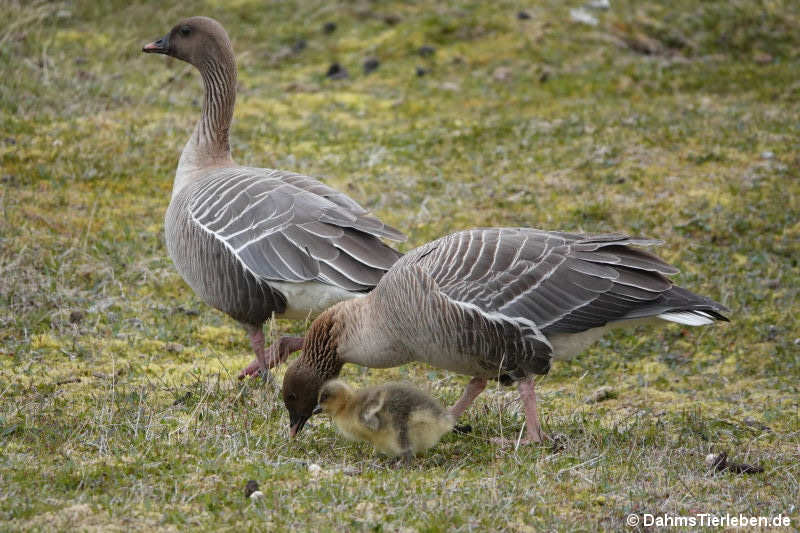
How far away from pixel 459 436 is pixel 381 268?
121 cm

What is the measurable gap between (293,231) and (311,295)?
1.46 feet

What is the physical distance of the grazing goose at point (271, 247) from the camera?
605 centimetres

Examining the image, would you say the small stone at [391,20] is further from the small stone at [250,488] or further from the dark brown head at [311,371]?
the small stone at [250,488]

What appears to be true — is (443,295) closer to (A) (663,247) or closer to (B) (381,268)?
(B) (381,268)

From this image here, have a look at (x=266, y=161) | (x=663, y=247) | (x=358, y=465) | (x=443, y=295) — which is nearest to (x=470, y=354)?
(x=443, y=295)

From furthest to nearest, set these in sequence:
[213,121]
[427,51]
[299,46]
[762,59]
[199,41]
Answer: [299,46], [427,51], [762,59], [199,41], [213,121]

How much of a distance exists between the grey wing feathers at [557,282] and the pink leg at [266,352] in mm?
1523

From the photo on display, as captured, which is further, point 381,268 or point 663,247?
point 663,247

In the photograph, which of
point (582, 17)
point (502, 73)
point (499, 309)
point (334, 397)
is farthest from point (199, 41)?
point (582, 17)

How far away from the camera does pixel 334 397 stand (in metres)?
5.11

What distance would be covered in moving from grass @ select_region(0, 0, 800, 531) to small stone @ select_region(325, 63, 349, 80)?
0.79ft

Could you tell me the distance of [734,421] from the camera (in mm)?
5926

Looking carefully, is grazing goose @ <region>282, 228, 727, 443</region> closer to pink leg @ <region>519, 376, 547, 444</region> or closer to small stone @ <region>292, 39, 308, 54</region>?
pink leg @ <region>519, 376, 547, 444</region>

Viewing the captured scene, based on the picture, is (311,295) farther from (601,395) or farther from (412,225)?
(412,225)
